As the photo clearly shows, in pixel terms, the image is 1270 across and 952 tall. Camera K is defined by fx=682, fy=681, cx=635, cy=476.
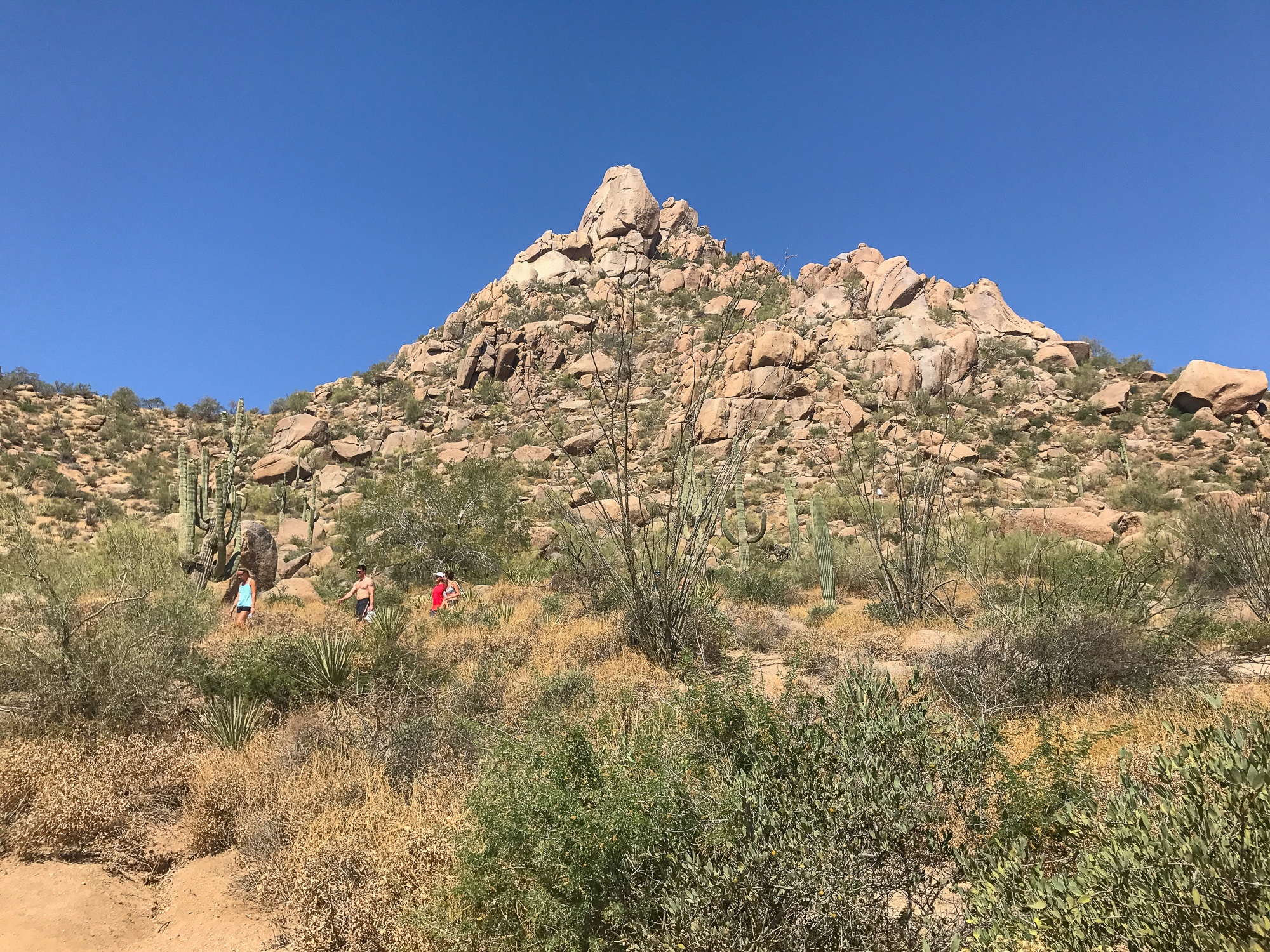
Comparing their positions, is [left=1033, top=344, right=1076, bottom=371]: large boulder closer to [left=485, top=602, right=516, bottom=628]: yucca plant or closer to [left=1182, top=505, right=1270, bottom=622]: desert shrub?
[left=1182, top=505, right=1270, bottom=622]: desert shrub

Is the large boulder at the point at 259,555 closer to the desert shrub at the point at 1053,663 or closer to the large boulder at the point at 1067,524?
the desert shrub at the point at 1053,663

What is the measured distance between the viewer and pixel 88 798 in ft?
14.9

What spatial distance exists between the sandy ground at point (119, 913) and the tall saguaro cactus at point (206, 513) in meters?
8.26

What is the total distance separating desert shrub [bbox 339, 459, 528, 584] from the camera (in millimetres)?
15484

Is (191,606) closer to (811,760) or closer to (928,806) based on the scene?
(811,760)

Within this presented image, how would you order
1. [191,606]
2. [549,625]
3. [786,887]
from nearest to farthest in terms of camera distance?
1. [786,887]
2. [191,606]
3. [549,625]

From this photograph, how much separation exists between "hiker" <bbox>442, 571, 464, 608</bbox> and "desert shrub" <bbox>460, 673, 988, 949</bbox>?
8113mm

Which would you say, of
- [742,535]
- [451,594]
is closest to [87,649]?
[451,594]

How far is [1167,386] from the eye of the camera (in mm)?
30172

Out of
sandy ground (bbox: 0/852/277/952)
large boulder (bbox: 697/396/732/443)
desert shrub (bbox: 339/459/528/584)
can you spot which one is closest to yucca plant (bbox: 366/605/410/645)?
sandy ground (bbox: 0/852/277/952)

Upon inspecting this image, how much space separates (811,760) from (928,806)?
0.56m

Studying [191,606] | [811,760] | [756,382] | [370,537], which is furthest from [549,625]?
[756,382]

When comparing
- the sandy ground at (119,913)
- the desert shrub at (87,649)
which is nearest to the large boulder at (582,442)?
the desert shrub at (87,649)

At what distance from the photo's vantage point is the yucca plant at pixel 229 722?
564 cm
